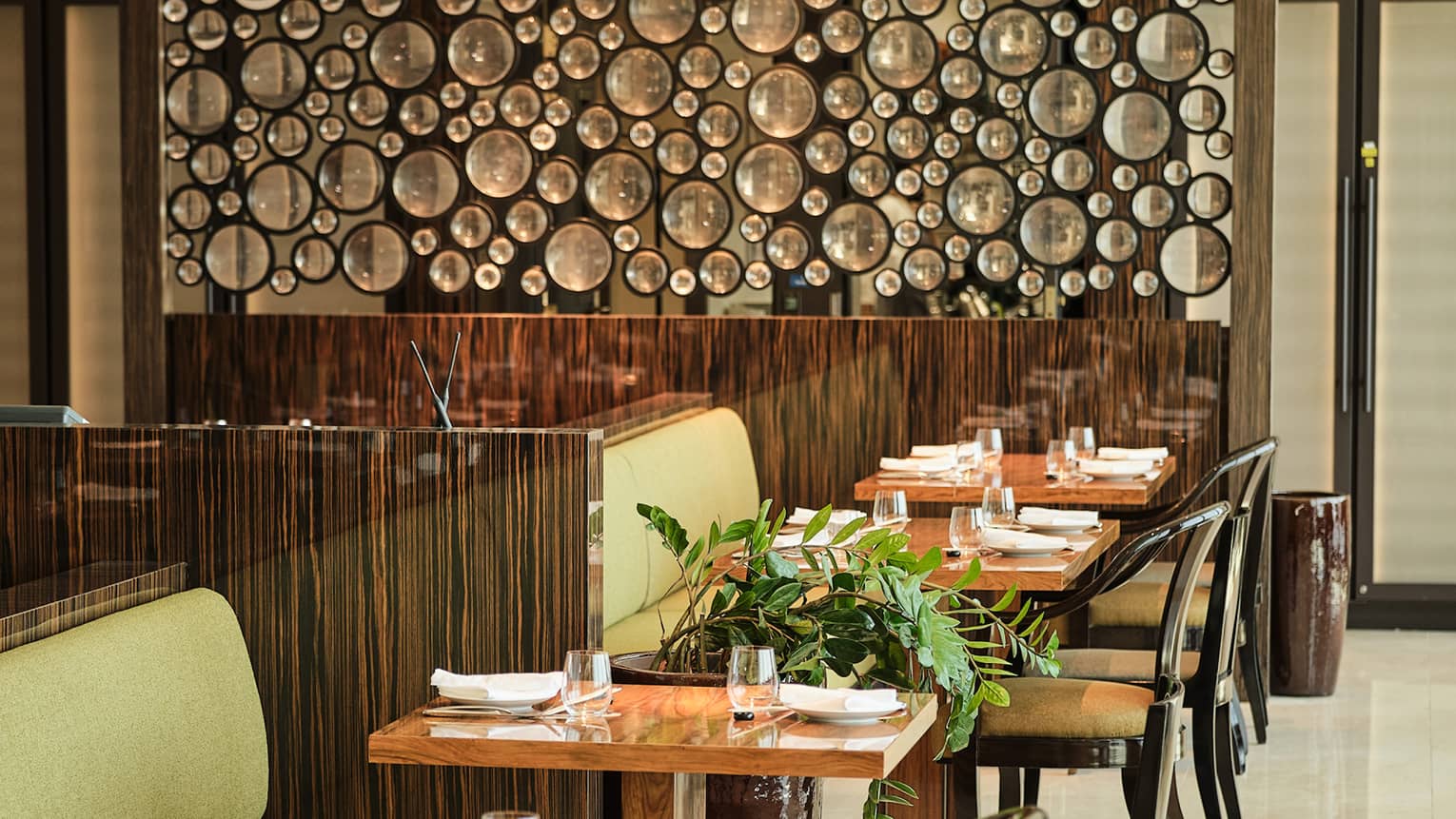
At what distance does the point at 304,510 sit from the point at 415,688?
14.6 inches

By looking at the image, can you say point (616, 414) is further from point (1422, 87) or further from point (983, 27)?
point (1422, 87)

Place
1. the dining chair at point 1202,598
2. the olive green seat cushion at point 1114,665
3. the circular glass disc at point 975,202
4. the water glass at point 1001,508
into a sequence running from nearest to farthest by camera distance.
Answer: the olive green seat cushion at point 1114,665 → the water glass at point 1001,508 → the dining chair at point 1202,598 → the circular glass disc at point 975,202

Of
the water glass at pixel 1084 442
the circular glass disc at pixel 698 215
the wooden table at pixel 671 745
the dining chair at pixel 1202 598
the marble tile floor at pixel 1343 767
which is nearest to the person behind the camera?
the wooden table at pixel 671 745

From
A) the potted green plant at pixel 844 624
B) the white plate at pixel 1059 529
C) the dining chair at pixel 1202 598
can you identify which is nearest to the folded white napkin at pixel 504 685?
the potted green plant at pixel 844 624

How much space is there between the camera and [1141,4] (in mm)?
5883

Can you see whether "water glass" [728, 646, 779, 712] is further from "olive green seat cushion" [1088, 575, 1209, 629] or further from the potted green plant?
"olive green seat cushion" [1088, 575, 1209, 629]

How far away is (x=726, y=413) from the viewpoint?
5727 millimetres

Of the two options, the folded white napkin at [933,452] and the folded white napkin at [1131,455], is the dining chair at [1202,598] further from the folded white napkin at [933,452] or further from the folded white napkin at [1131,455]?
the folded white napkin at [933,452]

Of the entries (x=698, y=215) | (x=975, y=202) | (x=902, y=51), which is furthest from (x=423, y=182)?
(x=975, y=202)

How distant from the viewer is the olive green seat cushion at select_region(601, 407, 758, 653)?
14.1 ft

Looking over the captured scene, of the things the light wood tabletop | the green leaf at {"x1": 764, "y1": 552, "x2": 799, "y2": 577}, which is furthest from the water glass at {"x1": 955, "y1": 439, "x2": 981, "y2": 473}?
the green leaf at {"x1": 764, "y1": 552, "x2": 799, "y2": 577}

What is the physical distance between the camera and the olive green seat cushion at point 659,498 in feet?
14.1

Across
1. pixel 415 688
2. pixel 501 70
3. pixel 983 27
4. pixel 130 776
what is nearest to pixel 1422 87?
pixel 983 27

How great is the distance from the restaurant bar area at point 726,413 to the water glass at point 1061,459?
0.06ft
